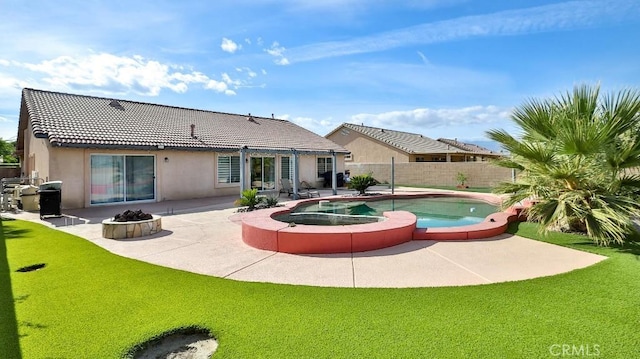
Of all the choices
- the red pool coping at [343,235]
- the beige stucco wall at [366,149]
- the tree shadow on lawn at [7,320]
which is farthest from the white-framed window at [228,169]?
the beige stucco wall at [366,149]

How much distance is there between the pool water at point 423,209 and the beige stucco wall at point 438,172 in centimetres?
883

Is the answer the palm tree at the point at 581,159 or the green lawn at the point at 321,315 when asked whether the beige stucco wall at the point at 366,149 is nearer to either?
the palm tree at the point at 581,159

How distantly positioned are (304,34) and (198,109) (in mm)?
14715

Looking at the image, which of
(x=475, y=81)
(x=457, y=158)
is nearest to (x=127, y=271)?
(x=475, y=81)

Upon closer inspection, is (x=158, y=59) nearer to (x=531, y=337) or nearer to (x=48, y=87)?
(x=48, y=87)

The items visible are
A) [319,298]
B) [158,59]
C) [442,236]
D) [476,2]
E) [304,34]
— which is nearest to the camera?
[319,298]

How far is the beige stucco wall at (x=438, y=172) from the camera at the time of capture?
1019 inches

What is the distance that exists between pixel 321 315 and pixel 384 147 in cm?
3428

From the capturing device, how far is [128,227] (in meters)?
8.98

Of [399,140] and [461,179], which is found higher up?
[399,140]

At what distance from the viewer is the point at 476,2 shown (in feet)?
40.9
